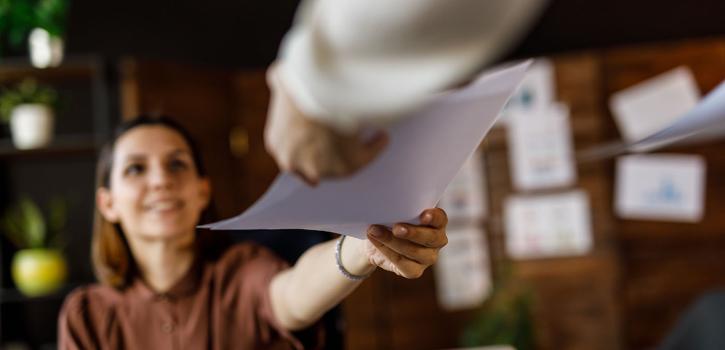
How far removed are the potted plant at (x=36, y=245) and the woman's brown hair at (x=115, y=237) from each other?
2.62 metres

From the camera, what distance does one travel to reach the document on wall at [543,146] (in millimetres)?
4414

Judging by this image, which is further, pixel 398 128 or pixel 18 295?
pixel 18 295

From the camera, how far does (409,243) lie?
1028mm

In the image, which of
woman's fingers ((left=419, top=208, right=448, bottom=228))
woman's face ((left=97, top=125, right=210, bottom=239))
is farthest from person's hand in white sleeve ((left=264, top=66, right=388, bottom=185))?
woman's face ((left=97, top=125, right=210, bottom=239))

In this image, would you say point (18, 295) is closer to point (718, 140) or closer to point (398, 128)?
point (718, 140)

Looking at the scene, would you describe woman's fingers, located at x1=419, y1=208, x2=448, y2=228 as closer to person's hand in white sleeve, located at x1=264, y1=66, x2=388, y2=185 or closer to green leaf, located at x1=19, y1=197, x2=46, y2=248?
person's hand in white sleeve, located at x1=264, y1=66, x2=388, y2=185

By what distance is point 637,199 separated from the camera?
14.6 ft

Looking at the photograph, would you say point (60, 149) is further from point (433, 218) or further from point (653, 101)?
point (433, 218)

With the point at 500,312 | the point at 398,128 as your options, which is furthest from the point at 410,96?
the point at 500,312

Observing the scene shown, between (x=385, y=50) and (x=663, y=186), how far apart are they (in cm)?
422

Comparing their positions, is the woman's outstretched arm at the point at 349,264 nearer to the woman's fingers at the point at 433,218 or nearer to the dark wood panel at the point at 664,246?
the woman's fingers at the point at 433,218

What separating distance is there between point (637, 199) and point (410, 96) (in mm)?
4128

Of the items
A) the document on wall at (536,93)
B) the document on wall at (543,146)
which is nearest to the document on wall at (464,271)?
the document on wall at (543,146)

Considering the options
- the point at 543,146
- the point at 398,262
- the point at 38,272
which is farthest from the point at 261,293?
the point at 543,146
